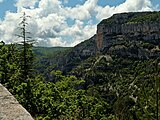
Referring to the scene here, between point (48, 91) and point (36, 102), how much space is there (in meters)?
1.48

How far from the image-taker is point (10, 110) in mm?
3941

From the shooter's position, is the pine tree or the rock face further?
the pine tree

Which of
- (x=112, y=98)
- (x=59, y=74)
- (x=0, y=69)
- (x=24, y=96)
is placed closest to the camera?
(x=24, y=96)

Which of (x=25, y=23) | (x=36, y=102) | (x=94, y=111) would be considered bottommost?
(x=94, y=111)

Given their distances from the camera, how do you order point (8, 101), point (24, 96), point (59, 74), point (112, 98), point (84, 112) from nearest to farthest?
point (8, 101)
point (24, 96)
point (59, 74)
point (84, 112)
point (112, 98)

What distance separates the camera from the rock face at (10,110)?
Result: 376 centimetres

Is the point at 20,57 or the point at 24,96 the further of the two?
the point at 20,57

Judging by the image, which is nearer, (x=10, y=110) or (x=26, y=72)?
(x=10, y=110)

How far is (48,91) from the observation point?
26.4 meters

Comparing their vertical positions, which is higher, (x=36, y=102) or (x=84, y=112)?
(x=36, y=102)

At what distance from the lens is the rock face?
3.76 meters

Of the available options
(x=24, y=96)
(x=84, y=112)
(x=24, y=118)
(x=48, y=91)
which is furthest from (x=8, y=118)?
(x=84, y=112)

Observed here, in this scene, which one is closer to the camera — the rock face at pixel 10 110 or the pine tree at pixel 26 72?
the rock face at pixel 10 110

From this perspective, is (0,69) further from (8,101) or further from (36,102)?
(8,101)
